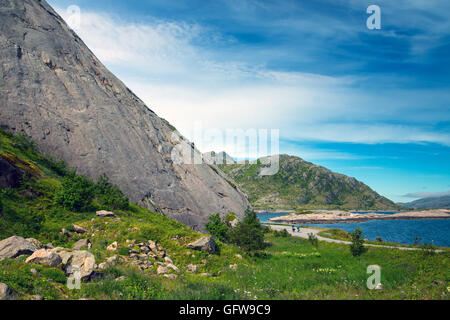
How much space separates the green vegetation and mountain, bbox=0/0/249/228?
3.74 metres

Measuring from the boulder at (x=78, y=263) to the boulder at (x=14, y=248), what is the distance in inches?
59.5

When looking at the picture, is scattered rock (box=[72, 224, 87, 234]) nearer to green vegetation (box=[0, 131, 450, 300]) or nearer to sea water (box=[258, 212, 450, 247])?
green vegetation (box=[0, 131, 450, 300])

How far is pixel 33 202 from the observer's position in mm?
18797

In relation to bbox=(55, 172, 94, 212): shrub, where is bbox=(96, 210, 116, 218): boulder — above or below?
below

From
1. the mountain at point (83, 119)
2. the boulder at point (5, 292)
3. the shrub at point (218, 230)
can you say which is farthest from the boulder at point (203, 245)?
the mountain at point (83, 119)

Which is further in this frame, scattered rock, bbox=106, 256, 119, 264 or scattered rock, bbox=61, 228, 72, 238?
scattered rock, bbox=61, 228, 72, 238

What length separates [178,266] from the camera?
1712cm

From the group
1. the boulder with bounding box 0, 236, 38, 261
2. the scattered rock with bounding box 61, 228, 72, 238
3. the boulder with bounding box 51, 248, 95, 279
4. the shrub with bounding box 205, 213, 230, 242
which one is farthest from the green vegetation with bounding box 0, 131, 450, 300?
the shrub with bounding box 205, 213, 230, 242

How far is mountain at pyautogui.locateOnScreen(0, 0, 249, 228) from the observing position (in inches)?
1139

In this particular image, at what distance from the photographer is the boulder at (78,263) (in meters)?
10.4

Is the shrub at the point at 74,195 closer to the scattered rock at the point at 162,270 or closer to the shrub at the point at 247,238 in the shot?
the scattered rock at the point at 162,270

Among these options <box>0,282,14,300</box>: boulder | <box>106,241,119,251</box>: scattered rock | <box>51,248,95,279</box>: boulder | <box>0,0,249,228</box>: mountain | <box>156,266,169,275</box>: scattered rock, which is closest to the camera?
<box>0,282,14,300</box>: boulder

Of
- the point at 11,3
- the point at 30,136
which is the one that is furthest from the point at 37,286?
the point at 11,3
